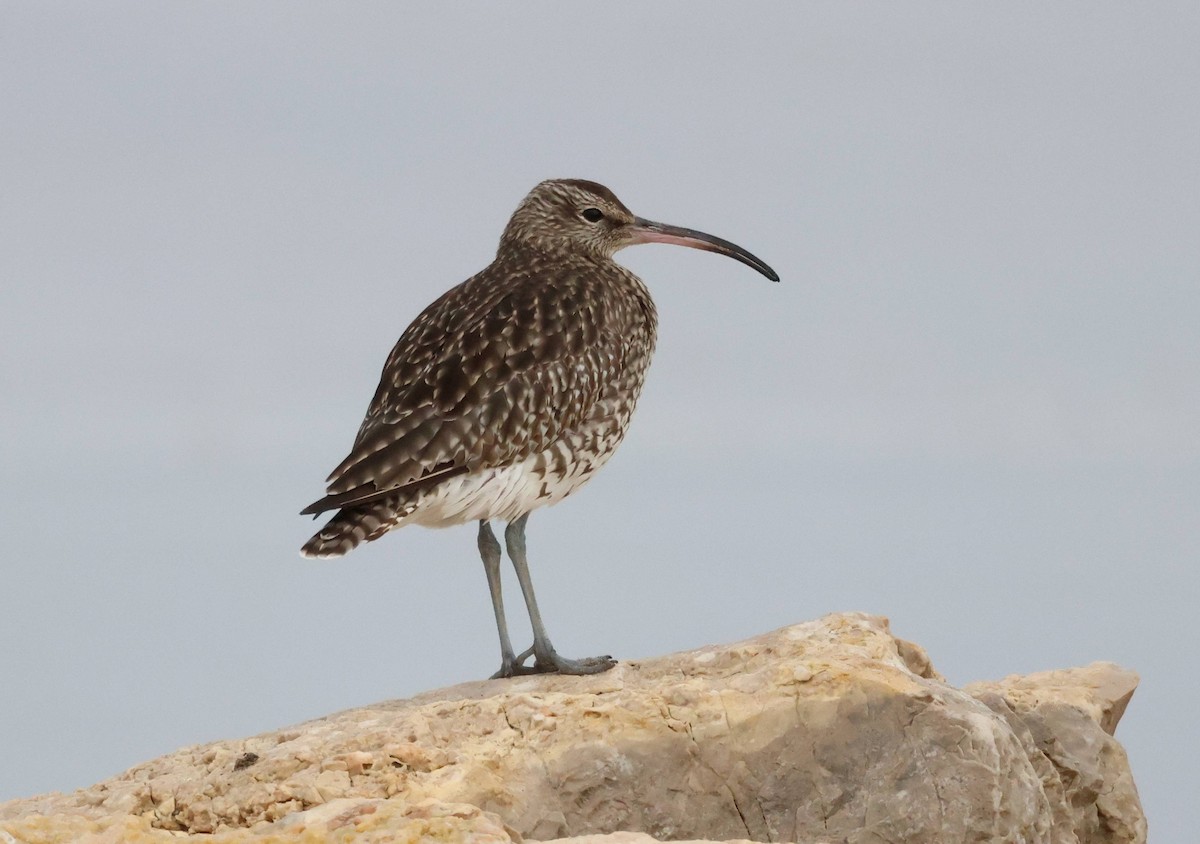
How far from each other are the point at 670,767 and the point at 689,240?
5362 mm

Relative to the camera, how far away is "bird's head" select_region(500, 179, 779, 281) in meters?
11.7

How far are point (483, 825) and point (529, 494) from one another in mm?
3711

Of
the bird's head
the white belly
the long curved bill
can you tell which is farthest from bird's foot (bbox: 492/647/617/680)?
the long curved bill

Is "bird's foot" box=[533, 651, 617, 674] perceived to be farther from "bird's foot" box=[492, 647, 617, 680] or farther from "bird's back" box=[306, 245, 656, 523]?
"bird's back" box=[306, 245, 656, 523]

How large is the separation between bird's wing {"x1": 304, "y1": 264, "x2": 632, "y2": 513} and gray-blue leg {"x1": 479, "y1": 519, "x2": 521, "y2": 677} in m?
0.79

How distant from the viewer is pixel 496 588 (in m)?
10.4

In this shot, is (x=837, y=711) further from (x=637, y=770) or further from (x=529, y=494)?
(x=529, y=494)

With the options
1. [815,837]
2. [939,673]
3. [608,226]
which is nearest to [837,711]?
[815,837]

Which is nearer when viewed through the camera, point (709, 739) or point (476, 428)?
point (709, 739)

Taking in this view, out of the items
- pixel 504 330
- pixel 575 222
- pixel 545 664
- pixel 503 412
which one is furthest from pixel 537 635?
pixel 575 222

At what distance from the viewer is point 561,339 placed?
1026 cm

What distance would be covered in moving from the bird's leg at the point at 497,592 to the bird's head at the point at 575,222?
7.57 feet

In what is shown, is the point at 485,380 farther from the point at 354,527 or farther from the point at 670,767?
the point at 670,767

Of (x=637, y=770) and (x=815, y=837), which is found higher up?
(x=637, y=770)
